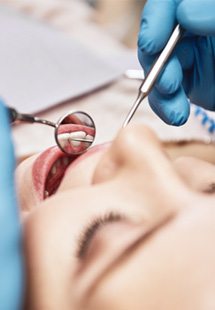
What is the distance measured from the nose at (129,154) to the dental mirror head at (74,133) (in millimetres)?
121

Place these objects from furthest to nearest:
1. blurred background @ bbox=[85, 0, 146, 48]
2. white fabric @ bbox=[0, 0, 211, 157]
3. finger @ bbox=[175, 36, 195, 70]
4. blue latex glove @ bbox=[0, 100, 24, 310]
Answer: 1. blurred background @ bbox=[85, 0, 146, 48]
2. white fabric @ bbox=[0, 0, 211, 157]
3. finger @ bbox=[175, 36, 195, 70]
4. blue latex glove @ bbox=[0, 100, 24, 310]

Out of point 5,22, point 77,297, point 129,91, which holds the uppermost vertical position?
point 77,297

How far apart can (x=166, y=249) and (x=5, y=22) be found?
142cm

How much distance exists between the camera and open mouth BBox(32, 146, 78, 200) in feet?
2.75

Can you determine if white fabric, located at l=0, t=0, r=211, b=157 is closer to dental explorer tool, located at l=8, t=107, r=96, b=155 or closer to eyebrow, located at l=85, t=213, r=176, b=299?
dental explorer tool, located at l=8, t=107, r=96, b=155

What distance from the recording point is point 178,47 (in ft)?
4.00

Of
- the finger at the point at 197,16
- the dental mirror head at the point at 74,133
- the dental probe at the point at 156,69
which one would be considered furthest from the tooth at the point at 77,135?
the finger at the point at 197,16

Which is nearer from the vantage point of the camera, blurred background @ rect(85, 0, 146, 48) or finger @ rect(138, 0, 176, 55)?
finger @ rect(138, 0, 176, 55)

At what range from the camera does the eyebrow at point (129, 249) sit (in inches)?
25.3

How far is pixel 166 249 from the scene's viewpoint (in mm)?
651

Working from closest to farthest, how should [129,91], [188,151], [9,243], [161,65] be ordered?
1. [9,243]
2. [161,65]
3. [188,151]
4. [129,91]

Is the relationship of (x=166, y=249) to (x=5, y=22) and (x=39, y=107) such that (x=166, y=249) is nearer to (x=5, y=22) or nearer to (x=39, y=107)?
(x=39, y=107)

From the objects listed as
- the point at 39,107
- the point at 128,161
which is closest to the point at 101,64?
the point at 39,107

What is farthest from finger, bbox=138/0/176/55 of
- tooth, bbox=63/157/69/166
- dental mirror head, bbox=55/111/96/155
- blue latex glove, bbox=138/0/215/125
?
tooth, bbox=63/157/69/166
